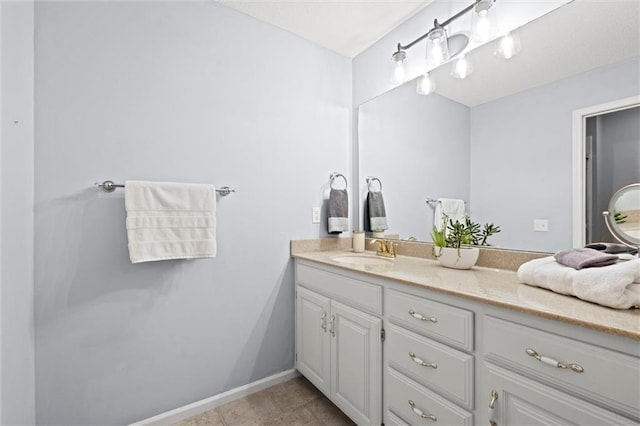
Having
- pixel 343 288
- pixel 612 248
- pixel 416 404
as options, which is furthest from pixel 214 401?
pixel 612 248

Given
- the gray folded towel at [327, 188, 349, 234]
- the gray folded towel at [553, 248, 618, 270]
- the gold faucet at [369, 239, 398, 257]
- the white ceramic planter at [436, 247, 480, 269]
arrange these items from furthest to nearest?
the gray folded towel at [327, 188, 349, 234] → the gold faucet at [369, 239, 398, 257] → the white ceramic planter at [436, 247, 480, 269] → the gray folded towel at [553, 248, 618, 270]

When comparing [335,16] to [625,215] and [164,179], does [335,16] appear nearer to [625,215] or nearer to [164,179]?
[164,179]

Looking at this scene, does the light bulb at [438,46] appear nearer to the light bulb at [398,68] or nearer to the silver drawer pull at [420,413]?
the light bulb at [398,68]

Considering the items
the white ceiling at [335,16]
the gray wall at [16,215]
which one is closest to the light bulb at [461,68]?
the white ceiling at [335,16]

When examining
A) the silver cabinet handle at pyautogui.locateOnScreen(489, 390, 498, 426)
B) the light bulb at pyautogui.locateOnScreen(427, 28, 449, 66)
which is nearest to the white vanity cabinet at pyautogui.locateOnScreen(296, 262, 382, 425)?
the silver cabinet handle at pyautogui.locateOnScreen(489, 390, 498, 426)

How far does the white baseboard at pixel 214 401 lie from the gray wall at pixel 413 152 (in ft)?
4.10

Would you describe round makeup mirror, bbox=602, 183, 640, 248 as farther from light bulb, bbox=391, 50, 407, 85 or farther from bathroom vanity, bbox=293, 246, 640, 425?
light bulb, bbox=391, 50, 407, 85

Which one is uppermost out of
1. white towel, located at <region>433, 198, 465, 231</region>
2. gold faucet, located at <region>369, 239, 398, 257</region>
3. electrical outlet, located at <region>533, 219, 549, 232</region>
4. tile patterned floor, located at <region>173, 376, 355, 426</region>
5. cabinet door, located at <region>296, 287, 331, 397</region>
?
white towel, located at <region>433, 198, 465, 231</region>

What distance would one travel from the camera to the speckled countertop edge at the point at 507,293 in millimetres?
693

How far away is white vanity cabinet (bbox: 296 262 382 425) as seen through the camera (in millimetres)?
1314

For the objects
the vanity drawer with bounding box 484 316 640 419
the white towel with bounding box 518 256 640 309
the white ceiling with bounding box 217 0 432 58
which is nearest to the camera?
the vanity drawer with bounding box 484 316 640 419

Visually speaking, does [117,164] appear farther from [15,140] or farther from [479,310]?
[479,310]

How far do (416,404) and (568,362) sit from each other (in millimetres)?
591

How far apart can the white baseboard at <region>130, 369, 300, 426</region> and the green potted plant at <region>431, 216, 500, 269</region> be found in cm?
130
